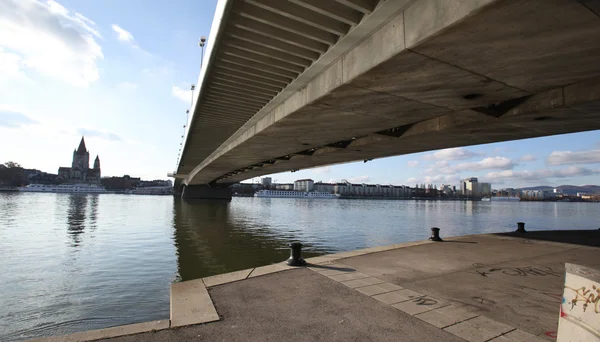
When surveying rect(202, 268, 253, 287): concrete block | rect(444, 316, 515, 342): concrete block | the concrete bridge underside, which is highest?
the concrete bridge underside

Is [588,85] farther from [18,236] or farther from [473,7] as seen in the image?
[18,236]

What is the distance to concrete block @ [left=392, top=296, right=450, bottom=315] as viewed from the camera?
5.80m

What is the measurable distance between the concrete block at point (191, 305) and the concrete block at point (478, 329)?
3676mm

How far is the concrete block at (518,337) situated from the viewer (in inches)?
185

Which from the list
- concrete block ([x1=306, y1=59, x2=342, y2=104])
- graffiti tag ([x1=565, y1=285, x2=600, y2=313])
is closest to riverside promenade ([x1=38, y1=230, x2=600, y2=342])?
graffiti tag ([x1=565, y1=285, x2=600, y2=313])

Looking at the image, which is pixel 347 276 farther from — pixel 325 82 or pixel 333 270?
pixel 325 82

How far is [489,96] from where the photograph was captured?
32.8ft

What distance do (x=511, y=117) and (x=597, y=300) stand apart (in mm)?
10153

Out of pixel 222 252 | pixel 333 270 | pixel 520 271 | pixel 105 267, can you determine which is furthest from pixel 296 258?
pixel 222 252

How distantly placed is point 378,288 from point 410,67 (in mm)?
4932

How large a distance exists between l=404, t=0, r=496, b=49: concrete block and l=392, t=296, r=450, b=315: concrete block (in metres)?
4.84

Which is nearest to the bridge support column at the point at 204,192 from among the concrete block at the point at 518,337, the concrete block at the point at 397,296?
the concrete block at the point at 397,296

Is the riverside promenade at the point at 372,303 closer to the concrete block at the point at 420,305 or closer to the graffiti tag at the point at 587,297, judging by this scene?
the concrete block at the point at 420,305

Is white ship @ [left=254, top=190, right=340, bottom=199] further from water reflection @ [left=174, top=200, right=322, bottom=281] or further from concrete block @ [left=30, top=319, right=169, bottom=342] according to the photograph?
concrete block @ [left=30, top=319, right=169, bottom=342]
